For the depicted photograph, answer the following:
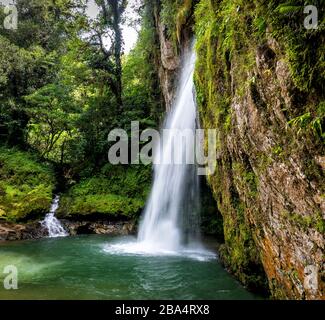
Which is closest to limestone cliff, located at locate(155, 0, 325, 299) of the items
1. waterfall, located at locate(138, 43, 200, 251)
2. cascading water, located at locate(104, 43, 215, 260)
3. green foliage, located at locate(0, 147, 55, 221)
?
cascading water, located at locate(104, 43, 215, 260)

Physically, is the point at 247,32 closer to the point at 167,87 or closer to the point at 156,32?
the point at 167,87

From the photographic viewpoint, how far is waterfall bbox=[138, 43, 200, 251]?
1121cm

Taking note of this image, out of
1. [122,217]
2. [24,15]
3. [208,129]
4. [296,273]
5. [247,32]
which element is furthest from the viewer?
[24,15]

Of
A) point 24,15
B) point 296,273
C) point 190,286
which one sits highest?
point 24,15

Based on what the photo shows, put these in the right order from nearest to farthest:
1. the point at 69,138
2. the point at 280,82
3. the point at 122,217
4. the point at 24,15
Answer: the point at 280,82 → the point at 122,217 → the point at 69,138 → the point at 24,15

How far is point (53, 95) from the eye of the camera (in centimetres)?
1628

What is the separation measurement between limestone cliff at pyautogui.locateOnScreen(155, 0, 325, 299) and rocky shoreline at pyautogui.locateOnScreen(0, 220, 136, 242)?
732 cm

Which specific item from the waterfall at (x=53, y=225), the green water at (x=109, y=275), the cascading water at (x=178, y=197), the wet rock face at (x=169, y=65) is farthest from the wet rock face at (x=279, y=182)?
the waterfall at (x=53, y=225)

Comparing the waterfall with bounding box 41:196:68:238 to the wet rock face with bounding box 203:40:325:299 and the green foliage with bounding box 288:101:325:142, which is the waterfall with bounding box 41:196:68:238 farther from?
the green foliage with bounding box 288:101:325:142

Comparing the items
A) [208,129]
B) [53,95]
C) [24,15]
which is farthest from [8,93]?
[208,129]

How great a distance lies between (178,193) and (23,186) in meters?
6.95

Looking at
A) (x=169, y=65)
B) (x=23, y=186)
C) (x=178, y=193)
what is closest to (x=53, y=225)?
(x=23, y=186)

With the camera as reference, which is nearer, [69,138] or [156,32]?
[156,32]

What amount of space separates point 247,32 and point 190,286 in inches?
193
